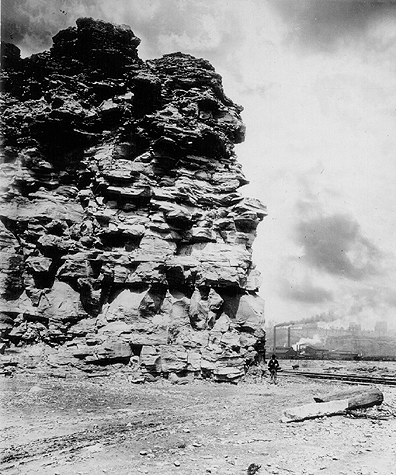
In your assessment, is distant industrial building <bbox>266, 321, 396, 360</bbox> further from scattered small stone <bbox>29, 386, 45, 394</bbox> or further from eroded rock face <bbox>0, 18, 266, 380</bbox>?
scattered small stone <bbox>29, 386, 45, 394</bbox>

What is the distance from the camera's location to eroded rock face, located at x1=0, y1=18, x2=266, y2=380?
20969mm

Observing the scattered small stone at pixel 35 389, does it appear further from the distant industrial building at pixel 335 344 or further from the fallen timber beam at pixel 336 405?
the distant industrial building at pixel 335 344

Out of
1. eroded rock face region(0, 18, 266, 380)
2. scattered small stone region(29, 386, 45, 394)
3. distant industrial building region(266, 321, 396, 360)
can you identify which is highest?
eroded rock face region(0, 18, 266, 380)

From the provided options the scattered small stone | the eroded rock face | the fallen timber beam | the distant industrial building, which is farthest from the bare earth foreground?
the distant industrial building

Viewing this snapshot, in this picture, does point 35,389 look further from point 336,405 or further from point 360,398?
point 360,398

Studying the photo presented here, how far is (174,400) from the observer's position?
15305 millimetres

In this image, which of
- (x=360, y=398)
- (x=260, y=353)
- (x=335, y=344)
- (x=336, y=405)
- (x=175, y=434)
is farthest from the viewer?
(x=335, y=344)

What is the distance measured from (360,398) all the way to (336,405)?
4.01ft

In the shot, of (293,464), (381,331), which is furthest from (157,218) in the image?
(381,331)

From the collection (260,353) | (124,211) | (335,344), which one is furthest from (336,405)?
(335,344)

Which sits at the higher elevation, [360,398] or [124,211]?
[124,211]

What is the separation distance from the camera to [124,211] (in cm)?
2355

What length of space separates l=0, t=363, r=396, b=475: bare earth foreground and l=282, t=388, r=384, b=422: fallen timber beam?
23 centimetres

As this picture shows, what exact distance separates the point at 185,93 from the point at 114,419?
21.6 m
